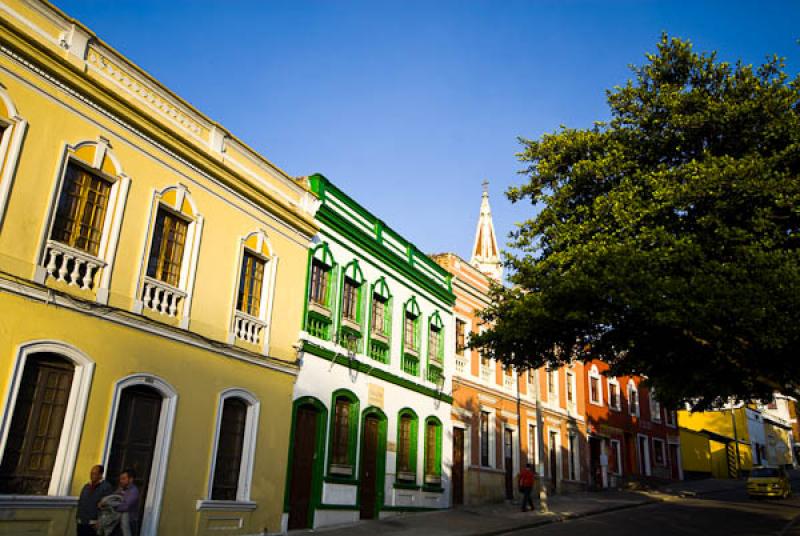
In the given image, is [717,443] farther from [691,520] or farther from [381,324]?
[381,324]

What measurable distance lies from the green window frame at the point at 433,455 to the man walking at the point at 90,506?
12.3 metres

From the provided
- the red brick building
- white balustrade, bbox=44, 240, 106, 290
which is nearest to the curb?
the red brick building

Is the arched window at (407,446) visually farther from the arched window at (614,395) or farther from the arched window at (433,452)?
the arched window at (614,395)

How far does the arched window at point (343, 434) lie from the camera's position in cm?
1591

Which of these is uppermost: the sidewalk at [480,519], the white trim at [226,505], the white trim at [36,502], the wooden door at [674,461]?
the wooden door at [674,461]

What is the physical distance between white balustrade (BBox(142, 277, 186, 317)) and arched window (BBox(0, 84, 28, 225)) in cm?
275

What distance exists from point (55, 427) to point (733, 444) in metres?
50.3

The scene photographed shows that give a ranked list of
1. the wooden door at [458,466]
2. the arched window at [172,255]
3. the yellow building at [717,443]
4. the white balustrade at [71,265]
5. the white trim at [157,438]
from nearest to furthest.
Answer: the white balustrade at [71,265], the white trim at [157,438], the arched window at [172,255], the wooden door at [458,466], the yellow building at [717,443]

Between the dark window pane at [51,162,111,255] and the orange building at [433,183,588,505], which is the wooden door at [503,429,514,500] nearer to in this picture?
the orange building at [433,183,588,505]

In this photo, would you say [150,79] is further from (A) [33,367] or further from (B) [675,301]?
(B) [675,301]

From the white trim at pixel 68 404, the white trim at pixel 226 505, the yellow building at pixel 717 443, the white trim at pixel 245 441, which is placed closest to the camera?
the white trim at pixel 68 404

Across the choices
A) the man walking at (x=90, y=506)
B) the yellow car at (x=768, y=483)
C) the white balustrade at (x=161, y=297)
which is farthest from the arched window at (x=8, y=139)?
the yellow car at (x=768, y=483)

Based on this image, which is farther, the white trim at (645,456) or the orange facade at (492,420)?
the white trim at (645,456)

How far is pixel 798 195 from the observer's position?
11.0 meters
